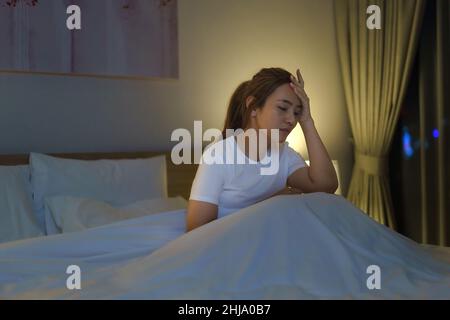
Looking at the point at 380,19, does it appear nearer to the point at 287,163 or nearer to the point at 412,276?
the point at 287,163

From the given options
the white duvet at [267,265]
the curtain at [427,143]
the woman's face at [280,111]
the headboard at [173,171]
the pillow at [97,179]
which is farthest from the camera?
the curtain at [427,143]

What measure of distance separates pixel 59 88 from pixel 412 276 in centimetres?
209

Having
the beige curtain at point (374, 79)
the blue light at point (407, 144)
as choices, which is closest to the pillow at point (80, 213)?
the beige curtain at point (374, 79)

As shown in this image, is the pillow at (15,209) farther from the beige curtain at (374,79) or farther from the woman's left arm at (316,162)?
the beige curtain at (374,79)

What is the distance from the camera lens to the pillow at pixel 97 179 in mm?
2498

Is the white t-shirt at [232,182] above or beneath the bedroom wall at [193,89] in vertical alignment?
beneath

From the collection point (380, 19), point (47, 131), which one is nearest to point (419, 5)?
point (380, 19)

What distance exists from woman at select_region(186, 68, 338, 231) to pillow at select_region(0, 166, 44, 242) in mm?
855

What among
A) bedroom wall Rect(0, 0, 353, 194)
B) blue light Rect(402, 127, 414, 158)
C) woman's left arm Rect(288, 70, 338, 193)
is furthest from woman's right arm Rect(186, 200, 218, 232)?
blue light Rect(402, 127, 414, 158)

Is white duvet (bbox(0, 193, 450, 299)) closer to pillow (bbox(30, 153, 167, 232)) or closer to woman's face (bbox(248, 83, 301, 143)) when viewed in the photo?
woman's face (bbox(248, 83, 301, 143))

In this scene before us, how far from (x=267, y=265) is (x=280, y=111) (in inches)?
32.2

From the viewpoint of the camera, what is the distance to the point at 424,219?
3371mm

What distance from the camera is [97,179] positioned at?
261 centimetres

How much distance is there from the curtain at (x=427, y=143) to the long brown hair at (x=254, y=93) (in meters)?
1.53
